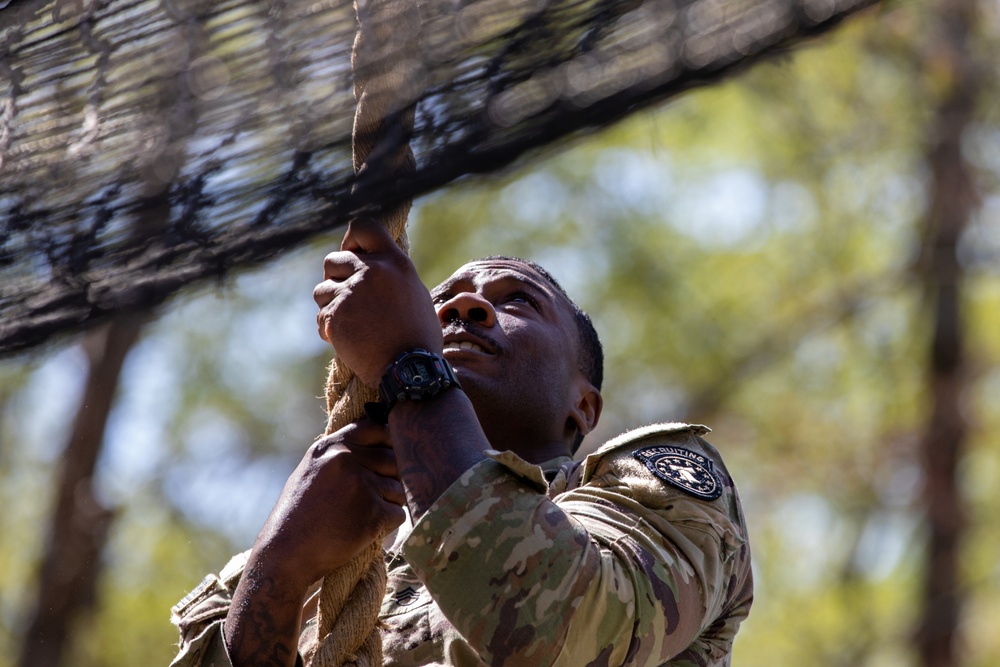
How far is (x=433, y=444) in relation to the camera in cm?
218

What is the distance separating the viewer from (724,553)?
2365 millimetres

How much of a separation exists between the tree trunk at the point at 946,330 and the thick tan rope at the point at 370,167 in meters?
8.77

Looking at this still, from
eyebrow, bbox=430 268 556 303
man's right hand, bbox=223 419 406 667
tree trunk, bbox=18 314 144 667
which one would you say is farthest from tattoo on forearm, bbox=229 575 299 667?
tree trunk, bbox=18 314 144 667

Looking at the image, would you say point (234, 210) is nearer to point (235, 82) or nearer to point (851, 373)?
point (235, 82)

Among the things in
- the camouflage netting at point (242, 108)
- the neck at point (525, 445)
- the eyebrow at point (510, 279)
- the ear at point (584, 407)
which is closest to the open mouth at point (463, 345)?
the neck at point (525, 445)

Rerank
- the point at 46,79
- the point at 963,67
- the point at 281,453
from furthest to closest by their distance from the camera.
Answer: the point at 963,67, the point at 281,453, the point at 46,79

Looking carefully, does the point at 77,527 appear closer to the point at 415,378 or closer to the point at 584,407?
the point at 584,407

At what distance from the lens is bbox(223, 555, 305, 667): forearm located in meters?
2.46

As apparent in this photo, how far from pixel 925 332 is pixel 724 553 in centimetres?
926

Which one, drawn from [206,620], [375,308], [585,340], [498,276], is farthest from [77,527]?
[375,308]

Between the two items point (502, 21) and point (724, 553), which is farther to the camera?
point (724, 553)

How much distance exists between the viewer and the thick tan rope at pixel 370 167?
1.89m

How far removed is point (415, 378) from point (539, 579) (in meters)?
0.43

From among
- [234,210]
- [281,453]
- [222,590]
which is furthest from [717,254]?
[234,210]
